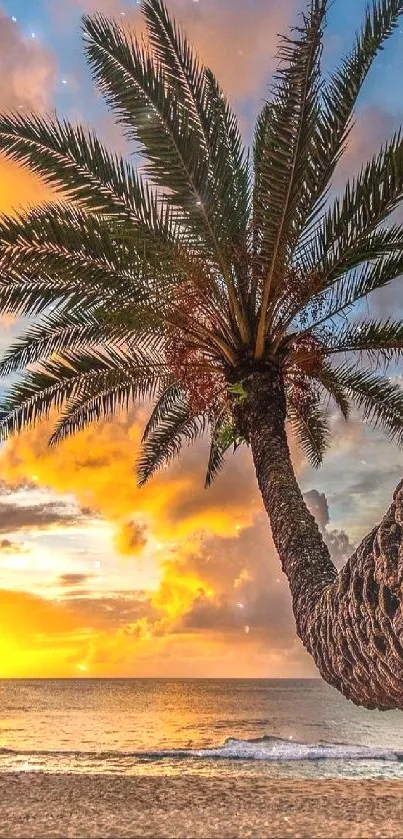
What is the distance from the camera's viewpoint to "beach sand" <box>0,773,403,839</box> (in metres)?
2.84

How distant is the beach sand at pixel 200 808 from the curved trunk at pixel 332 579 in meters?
0.68

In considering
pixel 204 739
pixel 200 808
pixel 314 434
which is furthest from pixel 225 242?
pixel 204 739

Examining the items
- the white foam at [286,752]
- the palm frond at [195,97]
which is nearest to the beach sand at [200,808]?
the palm frond at [195,97]

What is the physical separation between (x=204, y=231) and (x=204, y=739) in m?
27.0

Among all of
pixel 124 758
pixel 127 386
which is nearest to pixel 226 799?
pixel 127 386

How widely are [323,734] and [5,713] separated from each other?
20.1 m

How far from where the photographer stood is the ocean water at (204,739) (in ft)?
61.4

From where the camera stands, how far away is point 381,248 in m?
7.69

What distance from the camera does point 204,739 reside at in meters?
29.4

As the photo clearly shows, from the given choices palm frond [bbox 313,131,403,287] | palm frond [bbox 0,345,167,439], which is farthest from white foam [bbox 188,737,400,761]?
palm frond [bbox 313,131,403,287]

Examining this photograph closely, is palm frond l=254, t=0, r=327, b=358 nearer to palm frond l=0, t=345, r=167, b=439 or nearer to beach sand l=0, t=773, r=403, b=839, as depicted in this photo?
palm frond l=0, t=345, r=167, b=439

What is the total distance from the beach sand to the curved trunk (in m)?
0.68

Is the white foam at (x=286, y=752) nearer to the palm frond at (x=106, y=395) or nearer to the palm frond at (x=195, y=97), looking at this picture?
the palm frond at (x=106, y=395)

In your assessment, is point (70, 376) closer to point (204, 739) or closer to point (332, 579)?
point (332, 579)
